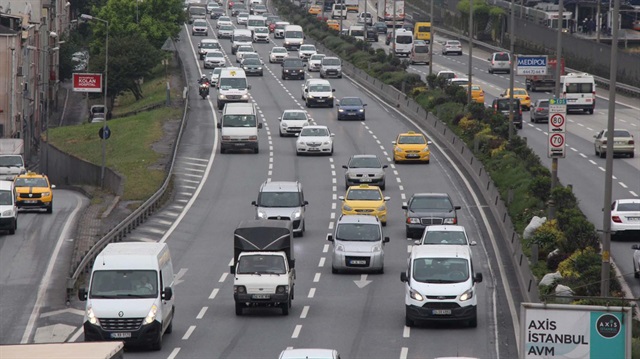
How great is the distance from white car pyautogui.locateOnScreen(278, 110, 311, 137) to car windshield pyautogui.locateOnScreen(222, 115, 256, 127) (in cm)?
543

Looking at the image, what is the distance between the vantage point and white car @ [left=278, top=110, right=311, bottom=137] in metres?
76.7

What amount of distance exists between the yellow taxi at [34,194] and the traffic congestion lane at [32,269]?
1.54 ft

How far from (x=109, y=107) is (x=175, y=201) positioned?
6159 centimetres

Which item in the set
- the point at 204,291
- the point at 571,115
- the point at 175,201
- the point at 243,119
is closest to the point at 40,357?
the point at 204,291

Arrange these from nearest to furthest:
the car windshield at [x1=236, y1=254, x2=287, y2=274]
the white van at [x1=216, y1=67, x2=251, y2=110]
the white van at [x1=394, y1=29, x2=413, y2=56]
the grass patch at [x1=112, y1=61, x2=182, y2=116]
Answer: the car windshield at [x1=236, y1=254, x2=287, y2=274] < the white van at [x1=216, y1=67, x2=251, y2=110] < the grass patch at [x1=112, y1=61, x2=182, y2=116] < the white van at [x1=394, y1=29, x2=413, y2=56]

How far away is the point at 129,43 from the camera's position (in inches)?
4759

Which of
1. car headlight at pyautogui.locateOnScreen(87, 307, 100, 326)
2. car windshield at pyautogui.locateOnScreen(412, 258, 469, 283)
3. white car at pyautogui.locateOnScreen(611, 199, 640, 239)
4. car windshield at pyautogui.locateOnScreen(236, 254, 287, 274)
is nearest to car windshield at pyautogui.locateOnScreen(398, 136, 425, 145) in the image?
white car at pyautogui.locateOnScreen(611, 199, 640, 239)

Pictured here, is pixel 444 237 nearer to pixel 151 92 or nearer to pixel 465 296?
pixel 465 296

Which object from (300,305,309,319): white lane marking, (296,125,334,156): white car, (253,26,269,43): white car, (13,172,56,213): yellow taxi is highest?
(253,26,269,43): white car

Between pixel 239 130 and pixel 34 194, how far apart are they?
12904mm

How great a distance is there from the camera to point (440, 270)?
3531 centimetres

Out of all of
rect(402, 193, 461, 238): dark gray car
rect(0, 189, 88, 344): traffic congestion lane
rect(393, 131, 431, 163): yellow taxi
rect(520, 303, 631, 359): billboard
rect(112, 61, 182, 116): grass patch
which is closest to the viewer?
rect(520, 303, 631, 359): billboard

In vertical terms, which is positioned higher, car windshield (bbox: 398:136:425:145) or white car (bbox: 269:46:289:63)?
white car (bbox: 269:46:289:63)

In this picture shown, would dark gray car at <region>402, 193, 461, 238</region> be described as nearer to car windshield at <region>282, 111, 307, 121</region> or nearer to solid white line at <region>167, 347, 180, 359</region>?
solid white line at <region>167, 347, 180, 359</region>
